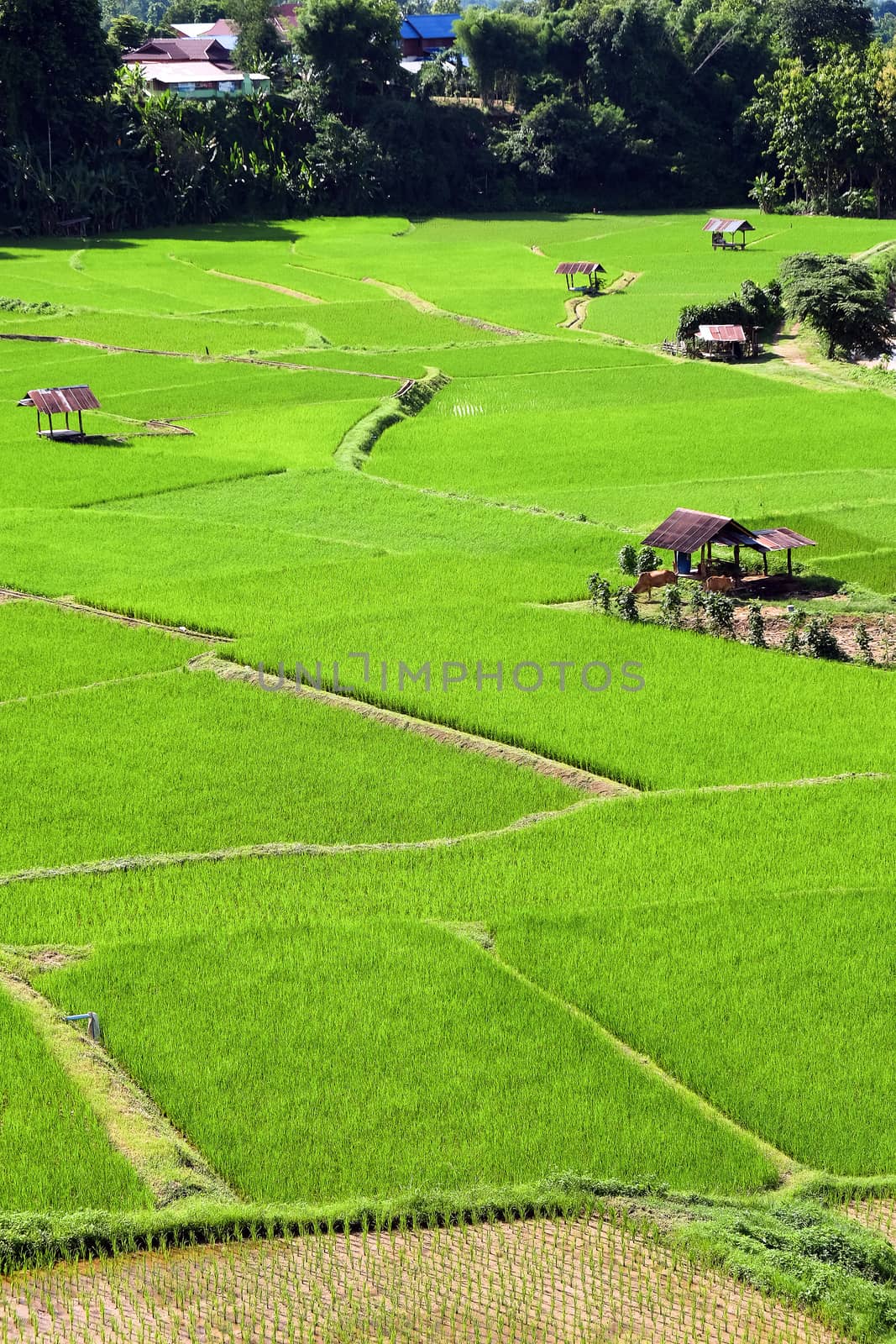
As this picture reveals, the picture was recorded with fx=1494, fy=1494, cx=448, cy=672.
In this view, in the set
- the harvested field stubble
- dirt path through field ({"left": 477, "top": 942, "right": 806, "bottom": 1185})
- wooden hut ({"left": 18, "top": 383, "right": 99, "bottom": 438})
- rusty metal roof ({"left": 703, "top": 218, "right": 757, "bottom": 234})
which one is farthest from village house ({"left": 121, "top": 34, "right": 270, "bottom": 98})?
the harvested field stubble

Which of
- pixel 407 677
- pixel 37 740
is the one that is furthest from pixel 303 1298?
pixel 407 677

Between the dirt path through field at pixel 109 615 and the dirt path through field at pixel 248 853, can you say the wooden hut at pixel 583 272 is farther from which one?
the dirt path through field at pixel 248 853

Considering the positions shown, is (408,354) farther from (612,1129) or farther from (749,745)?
(612,1129)

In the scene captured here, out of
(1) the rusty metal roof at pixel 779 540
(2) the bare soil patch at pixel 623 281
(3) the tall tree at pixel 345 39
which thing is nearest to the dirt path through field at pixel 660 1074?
(1) the rusty metal roof at pixel 779 540

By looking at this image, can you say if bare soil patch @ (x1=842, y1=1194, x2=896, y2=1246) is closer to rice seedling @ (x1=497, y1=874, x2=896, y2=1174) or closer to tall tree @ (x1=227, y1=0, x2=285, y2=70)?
rice seedling @ (x1=497, y1=874, x2=896, y2=1174)

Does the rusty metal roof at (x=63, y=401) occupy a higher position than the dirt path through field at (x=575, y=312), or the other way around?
the dirt path through field at (x=575, y=312)
